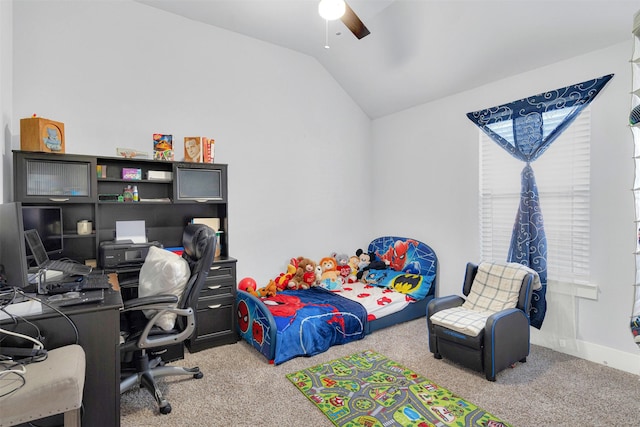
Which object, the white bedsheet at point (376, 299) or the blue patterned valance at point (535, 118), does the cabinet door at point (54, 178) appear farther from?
the blue patterned valance at point (535, 118)

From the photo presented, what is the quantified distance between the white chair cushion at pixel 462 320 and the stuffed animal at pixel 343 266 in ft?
5.20

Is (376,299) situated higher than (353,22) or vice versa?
(353,22)

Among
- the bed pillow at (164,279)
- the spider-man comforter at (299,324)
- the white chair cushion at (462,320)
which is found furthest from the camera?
the spider-man comforter at (299,324)

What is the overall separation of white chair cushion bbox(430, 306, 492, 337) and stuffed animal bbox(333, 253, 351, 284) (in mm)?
1584

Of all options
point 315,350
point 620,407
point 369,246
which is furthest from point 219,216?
point 620,407

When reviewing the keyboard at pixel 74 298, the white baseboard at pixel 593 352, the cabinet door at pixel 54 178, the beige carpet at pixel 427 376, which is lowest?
the beige carpet at pixel 427 376

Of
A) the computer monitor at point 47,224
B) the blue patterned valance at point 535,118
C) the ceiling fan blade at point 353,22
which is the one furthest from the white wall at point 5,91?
the blue patterned valance at point 535,118

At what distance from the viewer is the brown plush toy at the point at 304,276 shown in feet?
13.0

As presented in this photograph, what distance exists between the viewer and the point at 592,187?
9.28ft

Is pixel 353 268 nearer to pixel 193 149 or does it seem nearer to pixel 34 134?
pixel 193 149

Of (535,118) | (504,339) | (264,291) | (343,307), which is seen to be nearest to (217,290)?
(264,291)

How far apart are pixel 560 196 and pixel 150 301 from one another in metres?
3.42

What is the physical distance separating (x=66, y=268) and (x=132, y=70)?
1.90m

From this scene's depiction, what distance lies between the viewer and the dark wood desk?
5.43 ft
